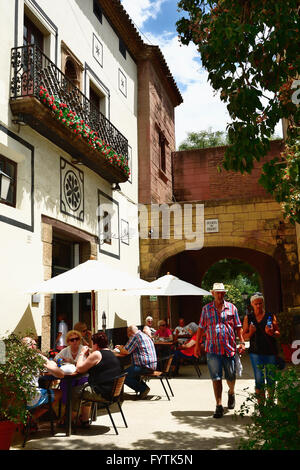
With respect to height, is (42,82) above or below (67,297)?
above

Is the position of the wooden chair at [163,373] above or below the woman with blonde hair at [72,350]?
below

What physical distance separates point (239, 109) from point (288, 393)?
2.61m

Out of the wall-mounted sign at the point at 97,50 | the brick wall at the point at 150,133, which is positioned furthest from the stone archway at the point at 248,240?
the wall-mounted sign at the point at 97,50

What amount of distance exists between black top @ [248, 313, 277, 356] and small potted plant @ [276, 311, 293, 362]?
6.38 m

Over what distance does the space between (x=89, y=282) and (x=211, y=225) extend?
7993 mm

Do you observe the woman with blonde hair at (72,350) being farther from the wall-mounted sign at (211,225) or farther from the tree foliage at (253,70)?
the wall-mounted sign at (211,225)

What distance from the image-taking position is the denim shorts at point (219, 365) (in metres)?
5.95

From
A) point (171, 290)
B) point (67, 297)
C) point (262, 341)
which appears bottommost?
point (262, 341)

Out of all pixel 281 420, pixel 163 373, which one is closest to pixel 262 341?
pixel 163 373

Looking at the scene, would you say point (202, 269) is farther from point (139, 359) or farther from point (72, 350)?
point (72, 350)

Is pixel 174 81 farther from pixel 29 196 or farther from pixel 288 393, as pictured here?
pixel 288 393

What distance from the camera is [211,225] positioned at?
14492mm

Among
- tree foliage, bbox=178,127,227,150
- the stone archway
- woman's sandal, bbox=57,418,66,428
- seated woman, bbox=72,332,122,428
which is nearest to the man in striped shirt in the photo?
seated woman, bbox=72,332,122,428

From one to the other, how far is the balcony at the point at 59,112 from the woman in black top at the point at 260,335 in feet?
16.7
